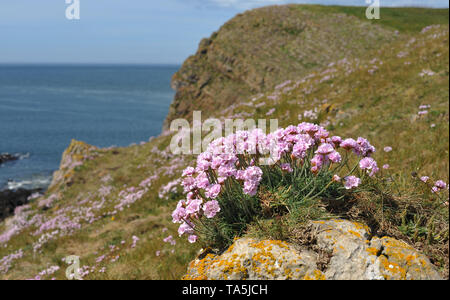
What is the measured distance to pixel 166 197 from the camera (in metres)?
11.0

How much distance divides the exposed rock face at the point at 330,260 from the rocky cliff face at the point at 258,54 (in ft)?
96.9

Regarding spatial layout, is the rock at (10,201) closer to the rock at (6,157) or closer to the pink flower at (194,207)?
the rock at (6,157)

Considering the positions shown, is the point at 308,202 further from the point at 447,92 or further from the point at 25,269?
the point at 25,269

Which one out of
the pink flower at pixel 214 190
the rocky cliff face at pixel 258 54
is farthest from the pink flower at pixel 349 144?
the rocky cliff face at pixel 258 54

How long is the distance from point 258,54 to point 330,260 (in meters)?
36.5

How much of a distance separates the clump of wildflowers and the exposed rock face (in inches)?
17.7

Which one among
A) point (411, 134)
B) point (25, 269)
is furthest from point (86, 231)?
point (411, 134)

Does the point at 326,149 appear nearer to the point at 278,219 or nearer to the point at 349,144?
the point at 349,144

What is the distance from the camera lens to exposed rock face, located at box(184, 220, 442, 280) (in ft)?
9.78

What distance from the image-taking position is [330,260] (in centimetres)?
311

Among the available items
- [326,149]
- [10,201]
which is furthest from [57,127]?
[326,149]

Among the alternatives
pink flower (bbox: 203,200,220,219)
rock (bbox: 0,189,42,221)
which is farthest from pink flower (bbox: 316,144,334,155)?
rock (bbox: 0,189,42,221)

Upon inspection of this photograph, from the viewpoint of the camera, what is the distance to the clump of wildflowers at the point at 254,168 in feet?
11.7
